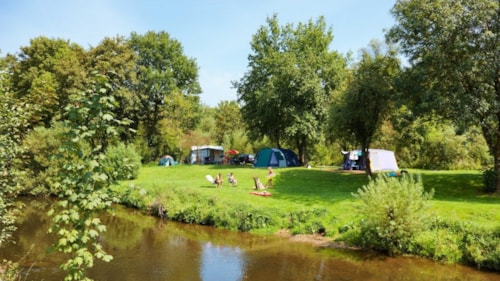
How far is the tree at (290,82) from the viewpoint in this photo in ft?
101

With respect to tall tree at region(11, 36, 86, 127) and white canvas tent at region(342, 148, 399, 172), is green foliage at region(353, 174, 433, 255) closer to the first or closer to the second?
white canvas tent at region(342, 148, 399, 172)

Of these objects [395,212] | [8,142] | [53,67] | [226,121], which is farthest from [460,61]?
[226,121]

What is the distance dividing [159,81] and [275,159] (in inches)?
718

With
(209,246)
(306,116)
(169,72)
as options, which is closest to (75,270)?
(209,246)

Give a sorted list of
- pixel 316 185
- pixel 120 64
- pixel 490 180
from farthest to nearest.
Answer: pixel 120 64
pixel 316 185
pixel 490 180

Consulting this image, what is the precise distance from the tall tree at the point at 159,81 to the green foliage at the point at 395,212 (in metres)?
31.6

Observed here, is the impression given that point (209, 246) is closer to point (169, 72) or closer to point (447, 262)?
point (447, 262)

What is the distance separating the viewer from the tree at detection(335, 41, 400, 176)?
2059 centimetres

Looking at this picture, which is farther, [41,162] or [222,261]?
[41,162]

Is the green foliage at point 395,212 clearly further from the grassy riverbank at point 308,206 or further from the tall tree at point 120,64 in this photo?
the tall tree at point 120,64

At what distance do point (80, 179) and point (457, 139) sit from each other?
3469 cm

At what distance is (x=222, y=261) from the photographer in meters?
12.2

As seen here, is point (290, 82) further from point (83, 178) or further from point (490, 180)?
point (83, 178)

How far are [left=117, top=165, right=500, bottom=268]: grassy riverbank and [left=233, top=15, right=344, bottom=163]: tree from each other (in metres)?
8.13
